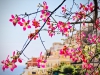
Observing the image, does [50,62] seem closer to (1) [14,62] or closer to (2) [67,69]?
(2) [67,69]

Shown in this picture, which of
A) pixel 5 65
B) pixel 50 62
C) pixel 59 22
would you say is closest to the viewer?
pixel 5 65

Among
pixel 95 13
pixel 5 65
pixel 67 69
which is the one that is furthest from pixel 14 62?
pixel 67 69

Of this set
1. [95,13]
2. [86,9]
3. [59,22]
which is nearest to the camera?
[59,22]

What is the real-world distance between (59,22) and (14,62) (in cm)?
103

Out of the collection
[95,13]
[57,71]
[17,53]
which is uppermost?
[95,13]

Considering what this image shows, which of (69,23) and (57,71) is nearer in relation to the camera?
(69,23)

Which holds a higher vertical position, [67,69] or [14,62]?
[14,62]

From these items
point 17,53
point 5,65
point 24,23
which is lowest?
point 5,65

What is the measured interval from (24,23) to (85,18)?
1445 mm

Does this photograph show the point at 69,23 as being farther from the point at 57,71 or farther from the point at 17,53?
the point at 57,71

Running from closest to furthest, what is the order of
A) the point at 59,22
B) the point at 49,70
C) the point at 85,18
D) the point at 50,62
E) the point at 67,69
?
the point at 59,22
the point at 85,18
the point at 67,69
the point at 49,70
the point at 50,62

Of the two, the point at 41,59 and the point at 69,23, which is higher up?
the point at 69,23

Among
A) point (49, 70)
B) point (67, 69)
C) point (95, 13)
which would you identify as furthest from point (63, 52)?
point (49, 70)

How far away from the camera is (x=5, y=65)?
215cm
